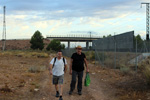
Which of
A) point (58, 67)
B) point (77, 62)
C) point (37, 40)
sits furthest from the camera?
point (37, 40)

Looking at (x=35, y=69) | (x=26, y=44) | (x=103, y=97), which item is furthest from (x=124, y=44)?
(x=26, y=44)

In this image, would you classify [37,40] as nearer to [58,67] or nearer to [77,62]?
[77,62]

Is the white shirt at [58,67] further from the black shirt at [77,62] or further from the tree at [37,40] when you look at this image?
the tree at [37,40]

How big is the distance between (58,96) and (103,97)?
5.54ft

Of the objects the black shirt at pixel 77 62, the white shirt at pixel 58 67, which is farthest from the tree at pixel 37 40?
the white shirt at pixel 58 67

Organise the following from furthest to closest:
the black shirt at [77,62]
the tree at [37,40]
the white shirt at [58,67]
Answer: the tree at [37,40]
the black shirt at [77,62]
the white shirt at [58,67]

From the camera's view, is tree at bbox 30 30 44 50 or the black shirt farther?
tree at bbox 30 30 44 50

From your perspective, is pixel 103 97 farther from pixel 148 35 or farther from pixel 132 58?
pixel 148 35

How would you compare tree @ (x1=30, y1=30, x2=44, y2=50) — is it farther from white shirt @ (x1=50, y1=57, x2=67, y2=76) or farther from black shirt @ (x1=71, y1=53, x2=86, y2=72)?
white shirt @ (x1=50, y1=57, x2=67, y2=76)

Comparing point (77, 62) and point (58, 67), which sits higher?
point (77, 62)

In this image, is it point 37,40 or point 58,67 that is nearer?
point 58,67

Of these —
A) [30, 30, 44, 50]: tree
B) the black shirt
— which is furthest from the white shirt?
[30, 30, 44, 50]: tree

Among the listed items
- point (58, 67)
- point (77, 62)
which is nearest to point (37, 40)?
point (77, 62)

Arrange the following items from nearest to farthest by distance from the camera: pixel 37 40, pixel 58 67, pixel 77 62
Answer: pixel 58 67 < pixel 77 62 < pixel 37 40
